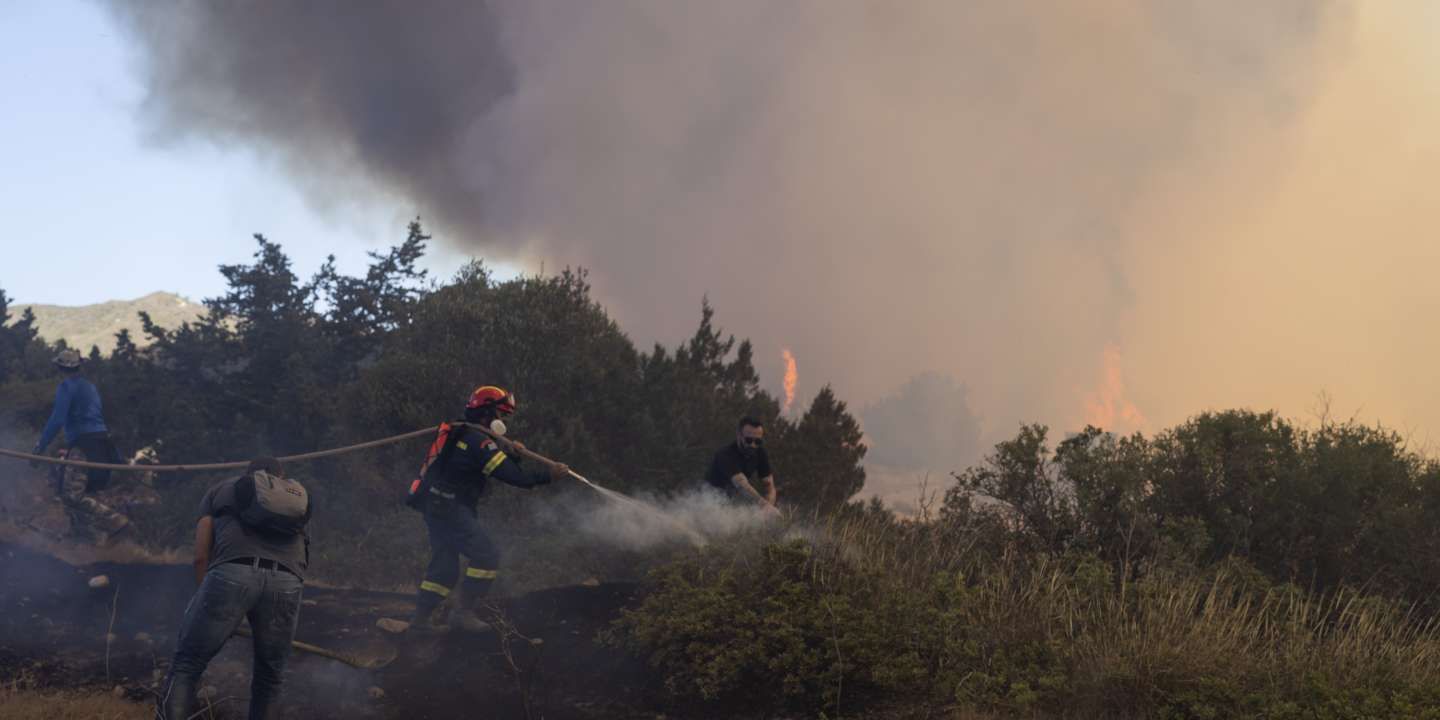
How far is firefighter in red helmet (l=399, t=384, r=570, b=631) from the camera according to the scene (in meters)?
8.57

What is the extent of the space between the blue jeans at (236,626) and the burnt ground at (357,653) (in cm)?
95

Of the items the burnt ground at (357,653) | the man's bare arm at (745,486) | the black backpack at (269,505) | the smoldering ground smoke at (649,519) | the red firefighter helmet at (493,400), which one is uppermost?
the red firefighter helmet at (493,400)

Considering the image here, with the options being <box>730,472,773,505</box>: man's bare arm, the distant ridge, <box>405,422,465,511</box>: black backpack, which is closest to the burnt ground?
<box>405,422,465,511</box>: black backpack

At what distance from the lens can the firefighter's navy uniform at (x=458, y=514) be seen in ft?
28.1

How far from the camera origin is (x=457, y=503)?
28.3 feet

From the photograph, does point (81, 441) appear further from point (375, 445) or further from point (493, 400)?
point (493, 400)

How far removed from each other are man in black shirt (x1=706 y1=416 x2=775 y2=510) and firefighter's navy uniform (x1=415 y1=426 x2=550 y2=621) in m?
2.47

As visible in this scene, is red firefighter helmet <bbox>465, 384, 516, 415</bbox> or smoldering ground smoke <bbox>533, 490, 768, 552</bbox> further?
smoldering ground smoke <bbox>533, 490, 768, 552</bbox>

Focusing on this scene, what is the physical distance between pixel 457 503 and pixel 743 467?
10.8 ft

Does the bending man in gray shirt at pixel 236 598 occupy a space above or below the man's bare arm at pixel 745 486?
below

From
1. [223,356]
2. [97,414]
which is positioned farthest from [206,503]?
[223,356]

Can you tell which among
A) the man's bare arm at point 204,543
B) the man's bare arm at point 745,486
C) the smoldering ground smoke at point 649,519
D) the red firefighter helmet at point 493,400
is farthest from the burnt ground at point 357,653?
the red firefighter helmet at point 493,400

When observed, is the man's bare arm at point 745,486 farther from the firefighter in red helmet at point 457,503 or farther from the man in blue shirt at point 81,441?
the man in blue shirt at point 81,441

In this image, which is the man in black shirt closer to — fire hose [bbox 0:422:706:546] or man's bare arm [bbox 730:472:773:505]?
man's bare arm [bbox 730:472:773:505]
